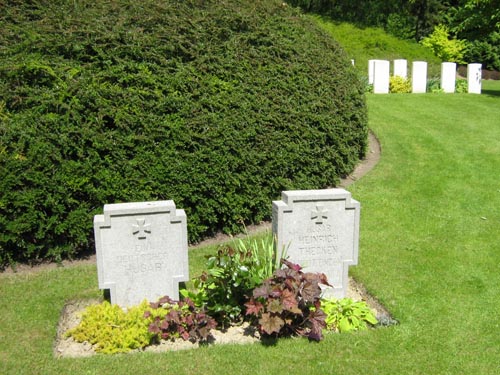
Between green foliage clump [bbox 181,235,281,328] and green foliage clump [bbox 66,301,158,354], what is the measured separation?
0.46 m

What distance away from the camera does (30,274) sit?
6184 mm

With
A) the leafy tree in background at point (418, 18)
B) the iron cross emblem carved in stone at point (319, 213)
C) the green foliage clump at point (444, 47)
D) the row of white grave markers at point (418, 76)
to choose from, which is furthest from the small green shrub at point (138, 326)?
the green foliage clump at point (444, 47)

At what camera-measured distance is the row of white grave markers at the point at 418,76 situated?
17.1m

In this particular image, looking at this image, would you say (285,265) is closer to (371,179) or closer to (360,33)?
(371,179)

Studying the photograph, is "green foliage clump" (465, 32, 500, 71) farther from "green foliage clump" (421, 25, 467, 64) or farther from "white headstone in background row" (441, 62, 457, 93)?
"white headstone in background row" (441, 62, 457, 93)

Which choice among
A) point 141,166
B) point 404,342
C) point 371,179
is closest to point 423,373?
point 404,342

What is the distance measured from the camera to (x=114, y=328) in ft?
15.8

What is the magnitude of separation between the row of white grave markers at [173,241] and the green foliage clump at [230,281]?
334 millimetres

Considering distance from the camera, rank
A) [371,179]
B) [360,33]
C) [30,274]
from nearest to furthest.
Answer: [30,274] < [371,179] < [360,33]

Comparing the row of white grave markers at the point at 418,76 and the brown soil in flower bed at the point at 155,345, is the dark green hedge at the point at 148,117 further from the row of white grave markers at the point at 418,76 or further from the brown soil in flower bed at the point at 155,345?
the row of white grave markers at the point at 418,76

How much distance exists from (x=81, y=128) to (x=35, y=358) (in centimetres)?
271

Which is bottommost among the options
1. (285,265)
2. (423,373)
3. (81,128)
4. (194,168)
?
(423,373)

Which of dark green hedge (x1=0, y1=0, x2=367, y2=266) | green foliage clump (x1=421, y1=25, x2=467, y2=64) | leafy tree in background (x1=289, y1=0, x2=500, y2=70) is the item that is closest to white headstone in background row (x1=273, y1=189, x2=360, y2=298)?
dark green hedge (x1=0, y1=0, x2=367, y2=266)

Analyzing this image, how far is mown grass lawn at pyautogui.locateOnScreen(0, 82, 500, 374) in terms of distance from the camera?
14.6 ft
